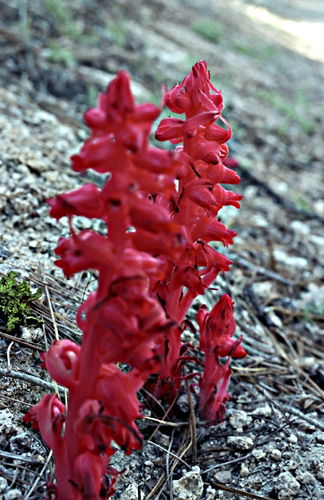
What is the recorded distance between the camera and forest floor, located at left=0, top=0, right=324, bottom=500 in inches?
86.7

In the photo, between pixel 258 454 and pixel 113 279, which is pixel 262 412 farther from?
pixel 113 279

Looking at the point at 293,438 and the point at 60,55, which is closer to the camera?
the point at 293,438

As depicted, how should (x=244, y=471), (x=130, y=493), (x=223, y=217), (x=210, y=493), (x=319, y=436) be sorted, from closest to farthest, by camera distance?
(x=130, y=493) < (x=210, y=493) < (x=244, y=471) < (x=319, y=436) < (x=223, y=217)

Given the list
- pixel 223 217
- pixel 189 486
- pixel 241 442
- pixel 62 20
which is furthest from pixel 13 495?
pixel 62 20

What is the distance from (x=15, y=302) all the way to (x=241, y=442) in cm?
115

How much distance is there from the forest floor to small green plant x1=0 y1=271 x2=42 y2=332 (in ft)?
0.16

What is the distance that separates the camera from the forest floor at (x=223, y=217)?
7.22ft

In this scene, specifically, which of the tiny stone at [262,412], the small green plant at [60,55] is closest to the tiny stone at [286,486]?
the tiny stone at [262,412]

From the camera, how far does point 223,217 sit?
4.51 m

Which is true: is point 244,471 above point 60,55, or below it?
below

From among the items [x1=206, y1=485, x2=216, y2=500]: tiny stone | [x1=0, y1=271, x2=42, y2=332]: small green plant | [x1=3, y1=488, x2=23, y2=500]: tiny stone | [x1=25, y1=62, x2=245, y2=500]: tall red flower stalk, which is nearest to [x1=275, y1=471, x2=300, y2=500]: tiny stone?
[x1=206, y1=485, x2=216, y2=500]: tiny stone

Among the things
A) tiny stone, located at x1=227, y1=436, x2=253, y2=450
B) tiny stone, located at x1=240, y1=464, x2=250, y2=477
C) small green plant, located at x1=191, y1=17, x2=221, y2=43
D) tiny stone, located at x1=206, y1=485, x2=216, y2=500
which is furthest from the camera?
small green plant, located at x1=191, y1=17, x2=221, y2=43

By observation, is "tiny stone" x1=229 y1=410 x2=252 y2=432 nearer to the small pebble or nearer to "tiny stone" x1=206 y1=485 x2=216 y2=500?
the small pebble

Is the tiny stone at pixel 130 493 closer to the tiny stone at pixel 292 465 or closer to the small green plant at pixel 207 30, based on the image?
the tiny stone at pixel 292 465
